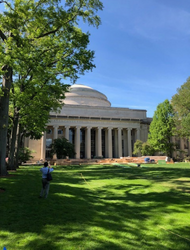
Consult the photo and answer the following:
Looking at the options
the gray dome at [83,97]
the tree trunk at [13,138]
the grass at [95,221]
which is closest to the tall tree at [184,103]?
the gray dome at [83,97]

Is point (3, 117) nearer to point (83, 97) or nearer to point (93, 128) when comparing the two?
point (93, 128)

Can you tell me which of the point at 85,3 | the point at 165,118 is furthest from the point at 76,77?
the point at 165,118

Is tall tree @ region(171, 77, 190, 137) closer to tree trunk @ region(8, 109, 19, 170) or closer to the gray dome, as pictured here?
the gray dome

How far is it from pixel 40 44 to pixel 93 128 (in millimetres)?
48231

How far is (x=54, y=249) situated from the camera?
13.7 feet

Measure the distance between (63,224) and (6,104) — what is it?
1146 cm

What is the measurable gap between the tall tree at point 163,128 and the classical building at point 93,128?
14765 mm

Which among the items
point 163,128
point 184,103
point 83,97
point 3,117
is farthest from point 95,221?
point 83,97

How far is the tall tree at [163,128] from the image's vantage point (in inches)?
1882

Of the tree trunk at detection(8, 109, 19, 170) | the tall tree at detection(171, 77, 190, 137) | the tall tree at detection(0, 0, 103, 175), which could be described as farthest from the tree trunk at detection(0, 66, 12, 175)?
the tall tree at detection(171, 77, 190, 137)

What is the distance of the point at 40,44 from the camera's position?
16297mm

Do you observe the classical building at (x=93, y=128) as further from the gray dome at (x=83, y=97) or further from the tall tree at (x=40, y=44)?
the tall tree at (x=40, y=44)

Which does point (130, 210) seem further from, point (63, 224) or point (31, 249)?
point (31, 249)

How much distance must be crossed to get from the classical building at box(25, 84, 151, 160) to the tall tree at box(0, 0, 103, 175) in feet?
138
